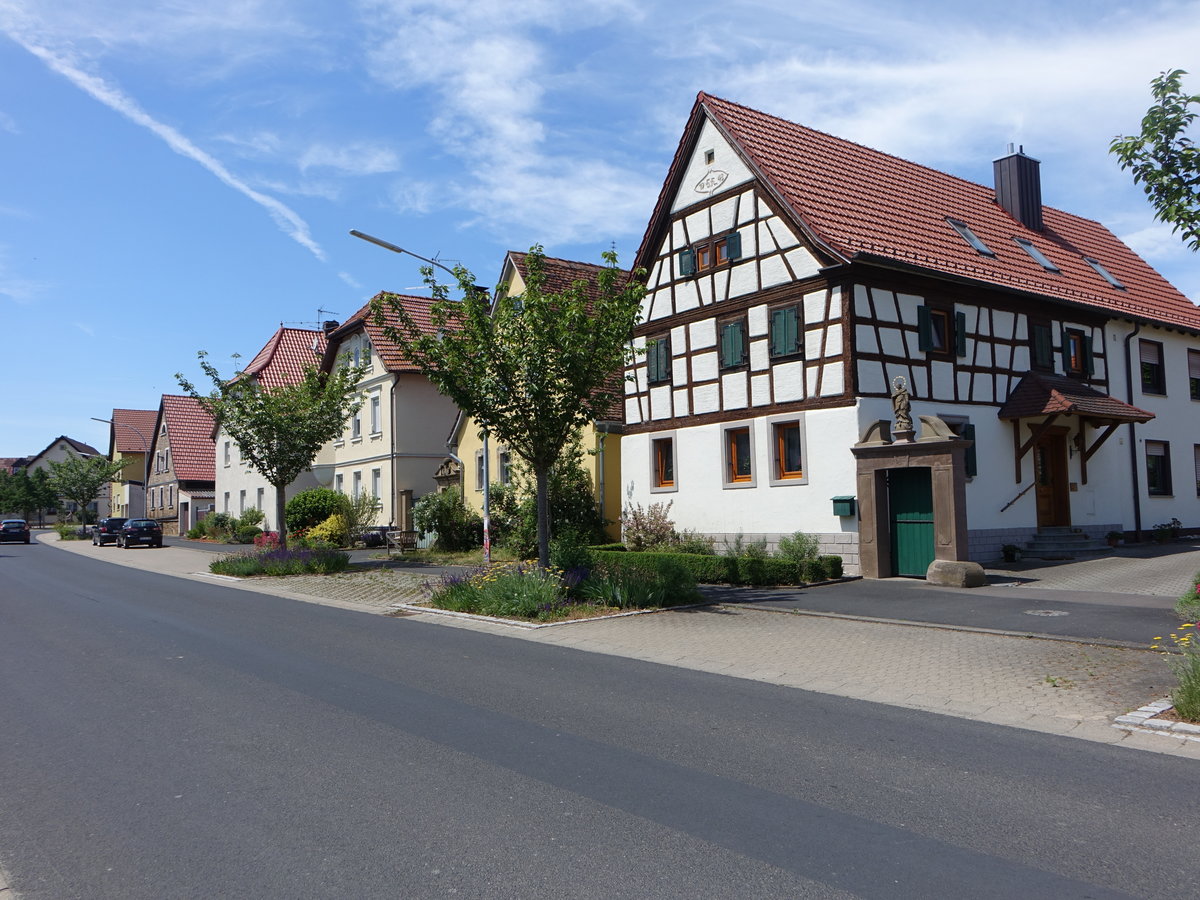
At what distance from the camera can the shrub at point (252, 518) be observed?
43.8 meters

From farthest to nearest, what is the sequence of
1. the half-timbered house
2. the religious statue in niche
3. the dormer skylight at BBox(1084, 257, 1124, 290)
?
1. the dormer skylight at BBox(1084, 257, 1124, 290)
2. the half-timbered house
3. the religious statue in niche

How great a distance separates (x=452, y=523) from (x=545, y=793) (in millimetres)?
24195

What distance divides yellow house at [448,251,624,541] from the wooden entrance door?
1024 centimetres

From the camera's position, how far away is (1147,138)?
28.3 feet

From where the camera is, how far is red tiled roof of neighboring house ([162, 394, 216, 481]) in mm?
57625

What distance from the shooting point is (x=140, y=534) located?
142 ft

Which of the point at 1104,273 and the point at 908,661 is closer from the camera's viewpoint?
the point at 908,661

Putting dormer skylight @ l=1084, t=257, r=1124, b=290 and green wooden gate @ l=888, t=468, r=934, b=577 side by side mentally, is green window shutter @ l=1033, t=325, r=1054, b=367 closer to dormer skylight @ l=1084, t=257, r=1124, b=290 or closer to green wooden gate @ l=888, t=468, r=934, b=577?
dormer skylight @ l=1084, t=257, r=1124, b=290

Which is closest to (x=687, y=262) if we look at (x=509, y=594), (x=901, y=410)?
(x=901, y=410)

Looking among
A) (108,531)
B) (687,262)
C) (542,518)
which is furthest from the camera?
(108,531)

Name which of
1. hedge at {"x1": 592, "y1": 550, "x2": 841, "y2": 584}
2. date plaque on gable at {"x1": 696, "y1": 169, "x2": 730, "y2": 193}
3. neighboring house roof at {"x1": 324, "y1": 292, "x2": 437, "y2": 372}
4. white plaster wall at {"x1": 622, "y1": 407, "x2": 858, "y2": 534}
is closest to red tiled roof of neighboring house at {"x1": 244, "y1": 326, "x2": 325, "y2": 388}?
neighboring house roof at {"x1": 324, "y1": 292, "x2": 437, "y2": 372}

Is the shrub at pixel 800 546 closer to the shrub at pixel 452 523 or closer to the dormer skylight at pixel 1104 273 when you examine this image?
the shrub at pixel 452 523

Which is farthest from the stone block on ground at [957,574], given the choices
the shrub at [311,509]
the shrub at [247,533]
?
the shrub at [247,533]

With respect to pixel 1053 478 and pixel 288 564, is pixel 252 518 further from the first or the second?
pixel 1053 478
